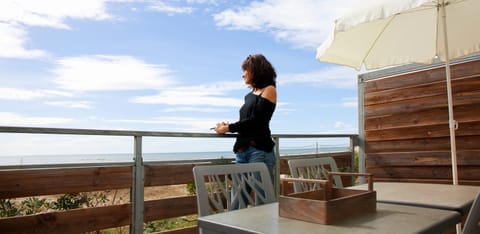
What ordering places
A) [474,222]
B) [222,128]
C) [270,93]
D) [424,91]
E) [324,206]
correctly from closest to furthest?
[474,222] → [324,206] → [270,93] → [222,128] → [424,91]

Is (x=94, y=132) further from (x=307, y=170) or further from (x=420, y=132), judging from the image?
(x=420, y=132)

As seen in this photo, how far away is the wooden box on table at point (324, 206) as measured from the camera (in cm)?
111

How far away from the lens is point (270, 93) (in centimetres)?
262

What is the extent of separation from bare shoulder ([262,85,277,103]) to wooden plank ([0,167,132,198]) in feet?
3.53

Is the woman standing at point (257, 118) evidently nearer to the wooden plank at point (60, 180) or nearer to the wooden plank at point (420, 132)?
the wooden plank at point (60, 180)

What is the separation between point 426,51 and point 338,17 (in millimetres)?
1121

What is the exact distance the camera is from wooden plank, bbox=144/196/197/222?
100 inches

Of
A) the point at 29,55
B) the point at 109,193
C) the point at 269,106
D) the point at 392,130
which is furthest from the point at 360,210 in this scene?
the point at 29,55

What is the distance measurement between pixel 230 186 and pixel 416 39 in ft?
7.11

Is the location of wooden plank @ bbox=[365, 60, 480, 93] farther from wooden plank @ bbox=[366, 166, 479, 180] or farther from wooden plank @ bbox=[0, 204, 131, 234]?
wooden plank @ bbox=[0, 204, 131, 234]

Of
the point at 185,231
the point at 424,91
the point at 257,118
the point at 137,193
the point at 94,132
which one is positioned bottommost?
the point at 185,231

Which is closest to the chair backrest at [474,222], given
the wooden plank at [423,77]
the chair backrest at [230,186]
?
the chair backrest at [230,186]

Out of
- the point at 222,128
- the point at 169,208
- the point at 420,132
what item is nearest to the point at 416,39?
the point at 420,132

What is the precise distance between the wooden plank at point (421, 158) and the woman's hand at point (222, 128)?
2.34 m
